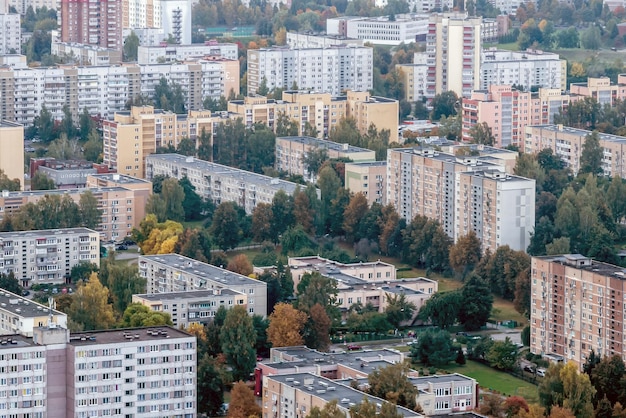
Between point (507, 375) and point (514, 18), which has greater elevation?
point (514, 18)

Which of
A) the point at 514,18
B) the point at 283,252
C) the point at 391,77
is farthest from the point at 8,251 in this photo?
the point at 514,18

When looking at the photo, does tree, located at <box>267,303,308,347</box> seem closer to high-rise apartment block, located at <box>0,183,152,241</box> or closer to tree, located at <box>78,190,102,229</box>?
tree, located at <box>78,190,102,229</box>

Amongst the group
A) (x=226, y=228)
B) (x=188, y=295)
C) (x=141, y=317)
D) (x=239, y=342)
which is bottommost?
(x=239, y=342)

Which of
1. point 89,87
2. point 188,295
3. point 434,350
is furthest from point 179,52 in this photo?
point 434,350

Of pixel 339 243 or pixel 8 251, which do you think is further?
pixel 339 243

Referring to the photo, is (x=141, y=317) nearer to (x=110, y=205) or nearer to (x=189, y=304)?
(x=189, y=304)

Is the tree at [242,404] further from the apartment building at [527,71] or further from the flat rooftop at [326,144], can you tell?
the apartment building at [527,71]

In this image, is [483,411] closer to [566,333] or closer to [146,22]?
[566,333]
